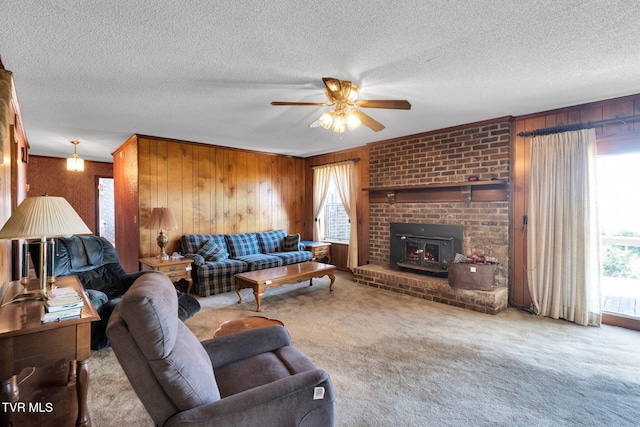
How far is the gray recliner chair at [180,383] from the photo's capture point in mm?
1155

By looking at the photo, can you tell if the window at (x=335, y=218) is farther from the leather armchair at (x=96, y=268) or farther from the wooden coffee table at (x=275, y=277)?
the leather armchair at (x=96, y=268)

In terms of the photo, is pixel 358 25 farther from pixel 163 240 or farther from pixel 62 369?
pixel 163 240

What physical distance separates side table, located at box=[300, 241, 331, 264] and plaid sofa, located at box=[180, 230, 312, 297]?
173 millimetres

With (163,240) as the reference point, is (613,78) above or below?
above

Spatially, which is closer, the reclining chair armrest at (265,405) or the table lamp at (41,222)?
the reclining chair armrest at (265,405)

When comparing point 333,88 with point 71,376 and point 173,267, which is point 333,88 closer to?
point 71,376

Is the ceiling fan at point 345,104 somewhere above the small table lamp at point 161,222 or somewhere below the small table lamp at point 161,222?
above

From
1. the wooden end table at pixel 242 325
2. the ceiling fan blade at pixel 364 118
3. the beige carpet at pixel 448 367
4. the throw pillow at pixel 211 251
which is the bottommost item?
the beige carpet at pixel 448 367

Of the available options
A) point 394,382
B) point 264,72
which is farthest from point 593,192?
point 264,72

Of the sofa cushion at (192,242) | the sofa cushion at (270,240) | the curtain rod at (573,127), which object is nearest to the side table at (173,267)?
the sofa cushion at (192,242)

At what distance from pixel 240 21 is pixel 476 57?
170cm

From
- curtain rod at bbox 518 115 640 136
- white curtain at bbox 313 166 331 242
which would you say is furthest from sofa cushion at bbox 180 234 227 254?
curtain rod at bbox 518 115 640 136

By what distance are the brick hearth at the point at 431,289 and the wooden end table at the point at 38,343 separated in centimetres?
376

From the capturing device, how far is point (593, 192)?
3373mm
